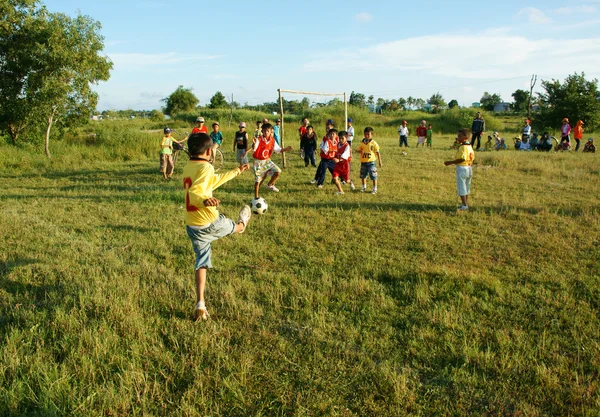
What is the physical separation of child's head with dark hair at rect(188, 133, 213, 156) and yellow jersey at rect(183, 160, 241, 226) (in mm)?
105

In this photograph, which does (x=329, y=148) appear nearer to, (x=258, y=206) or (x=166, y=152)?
(x=258, y=206)

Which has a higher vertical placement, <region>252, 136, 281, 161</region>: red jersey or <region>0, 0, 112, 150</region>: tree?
<region>0, 0, 112, 150</region>: tree

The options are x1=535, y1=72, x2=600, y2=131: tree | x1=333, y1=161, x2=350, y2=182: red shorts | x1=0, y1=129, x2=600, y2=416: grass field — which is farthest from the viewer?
x1=535, y1=72, x2=600, y2=131: tree

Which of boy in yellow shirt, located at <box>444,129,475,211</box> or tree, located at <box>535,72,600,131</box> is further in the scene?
tree, located at <box>535,72,600,131</box>

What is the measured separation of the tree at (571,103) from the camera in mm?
29359

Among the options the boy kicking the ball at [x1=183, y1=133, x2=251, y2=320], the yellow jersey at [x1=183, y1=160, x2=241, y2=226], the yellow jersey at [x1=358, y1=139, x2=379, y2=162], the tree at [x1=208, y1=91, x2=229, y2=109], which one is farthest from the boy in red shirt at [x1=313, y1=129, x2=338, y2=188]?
the tree at [x1=208, y1=91, x2=229, y2=109]

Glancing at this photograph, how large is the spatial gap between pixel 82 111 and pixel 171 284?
55.8ft

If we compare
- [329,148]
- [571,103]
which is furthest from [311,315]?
[571,103]

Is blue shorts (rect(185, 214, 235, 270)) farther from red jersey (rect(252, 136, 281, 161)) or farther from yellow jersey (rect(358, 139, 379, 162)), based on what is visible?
yellow jersey (rect(358, 139, 379, 162))

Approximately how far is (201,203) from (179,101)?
60.8m

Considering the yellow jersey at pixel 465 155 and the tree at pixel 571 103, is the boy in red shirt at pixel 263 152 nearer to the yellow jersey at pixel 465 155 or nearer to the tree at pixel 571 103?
the yellow jersey at pixel 465 155

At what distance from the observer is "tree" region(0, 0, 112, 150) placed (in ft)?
53.6

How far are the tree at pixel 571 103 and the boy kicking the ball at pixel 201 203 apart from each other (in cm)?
3380

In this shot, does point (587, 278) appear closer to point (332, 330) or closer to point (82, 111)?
point (332, 330)
